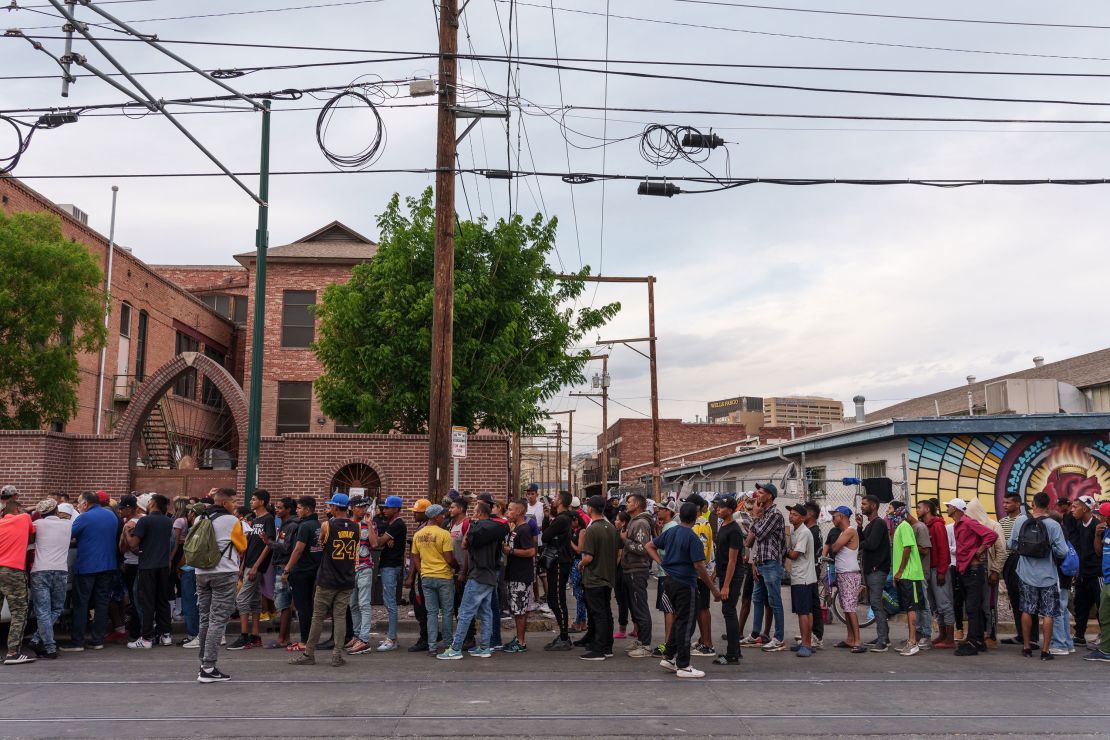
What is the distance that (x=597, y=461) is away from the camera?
74.2 m

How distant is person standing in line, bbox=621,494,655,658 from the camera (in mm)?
10461

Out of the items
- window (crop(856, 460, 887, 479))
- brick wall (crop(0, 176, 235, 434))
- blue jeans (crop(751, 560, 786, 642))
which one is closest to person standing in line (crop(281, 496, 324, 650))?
blue jeans (crop(751, 560, 786, 642))

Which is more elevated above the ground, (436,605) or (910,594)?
(910,594)

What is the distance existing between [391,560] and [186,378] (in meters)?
29.0

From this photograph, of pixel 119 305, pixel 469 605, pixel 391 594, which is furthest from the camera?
pixel 119 305

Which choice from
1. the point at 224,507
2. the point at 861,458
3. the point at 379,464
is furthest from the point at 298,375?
the point at 224,507

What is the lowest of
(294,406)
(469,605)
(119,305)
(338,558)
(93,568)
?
(469,605)

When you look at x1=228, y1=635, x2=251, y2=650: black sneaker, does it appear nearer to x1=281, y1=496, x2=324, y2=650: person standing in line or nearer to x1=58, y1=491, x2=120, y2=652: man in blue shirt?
x1=281, y1=496, x2=324, y2=650: person standing in line

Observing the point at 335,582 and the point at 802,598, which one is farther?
the point at 802,598

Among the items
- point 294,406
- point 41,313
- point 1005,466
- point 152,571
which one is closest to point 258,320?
point 152,571

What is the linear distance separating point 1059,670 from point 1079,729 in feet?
9.35

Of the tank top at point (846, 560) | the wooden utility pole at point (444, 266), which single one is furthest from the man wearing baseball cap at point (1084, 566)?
the wooden utility pole at point (444, 266)

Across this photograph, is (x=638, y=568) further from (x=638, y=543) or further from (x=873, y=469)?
(x=873, y=469)

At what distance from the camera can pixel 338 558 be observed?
9.73 m
